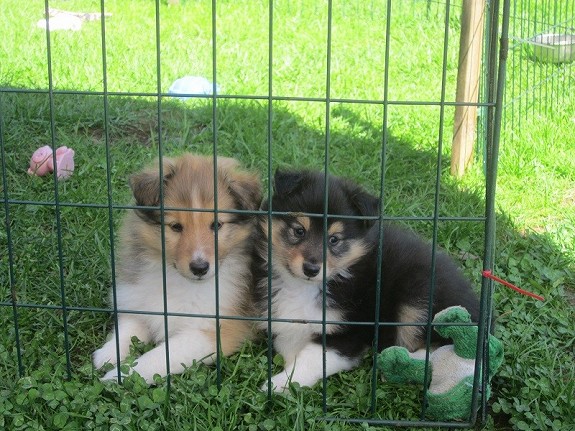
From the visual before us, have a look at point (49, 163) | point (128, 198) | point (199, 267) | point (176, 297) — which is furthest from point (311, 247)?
point (49, 163)

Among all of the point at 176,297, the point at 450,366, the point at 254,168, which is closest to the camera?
the point at 450,366

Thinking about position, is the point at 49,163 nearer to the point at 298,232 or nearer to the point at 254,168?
the point at 254,168

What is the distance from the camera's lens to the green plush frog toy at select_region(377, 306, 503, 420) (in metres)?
2.96

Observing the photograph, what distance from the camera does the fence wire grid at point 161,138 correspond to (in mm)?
2793

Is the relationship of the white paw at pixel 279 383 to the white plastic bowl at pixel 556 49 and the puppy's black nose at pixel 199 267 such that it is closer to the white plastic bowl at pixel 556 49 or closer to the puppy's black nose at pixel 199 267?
the puppy's black nose at pixel 199 267

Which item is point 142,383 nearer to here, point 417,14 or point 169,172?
point 169,172

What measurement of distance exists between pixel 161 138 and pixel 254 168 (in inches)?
75.0

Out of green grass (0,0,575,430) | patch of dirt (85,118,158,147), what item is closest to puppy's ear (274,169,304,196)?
green grass (0,0,575,430)

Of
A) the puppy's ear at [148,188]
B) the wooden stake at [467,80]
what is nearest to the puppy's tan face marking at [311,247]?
the puppy's ear at [148,188]

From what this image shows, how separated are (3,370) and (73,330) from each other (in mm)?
397

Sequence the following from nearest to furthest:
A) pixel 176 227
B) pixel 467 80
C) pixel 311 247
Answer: pixel 311 247 → pixel 176 227 → pixel 467 80

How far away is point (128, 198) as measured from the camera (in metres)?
4.38

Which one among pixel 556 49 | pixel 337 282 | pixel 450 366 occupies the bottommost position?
pixel 450 366

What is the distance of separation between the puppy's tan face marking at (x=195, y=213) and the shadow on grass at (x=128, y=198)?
0.25m
